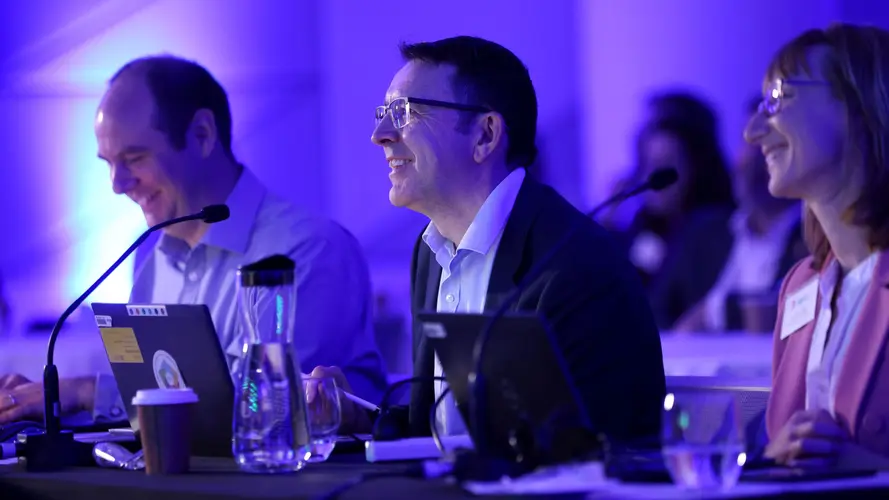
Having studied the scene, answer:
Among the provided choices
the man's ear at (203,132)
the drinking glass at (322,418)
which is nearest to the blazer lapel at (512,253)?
the drinking glass at (322,418)

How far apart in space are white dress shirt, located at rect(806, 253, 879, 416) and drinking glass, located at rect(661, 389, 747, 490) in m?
0.78

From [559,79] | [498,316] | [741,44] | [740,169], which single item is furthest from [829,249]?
[559,79]

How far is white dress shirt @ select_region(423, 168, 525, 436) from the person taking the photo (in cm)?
238

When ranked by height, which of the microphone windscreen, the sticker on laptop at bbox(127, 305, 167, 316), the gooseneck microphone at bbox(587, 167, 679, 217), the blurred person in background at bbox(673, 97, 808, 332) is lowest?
the blurred person in background at bbox(673, 97, 808, 332)

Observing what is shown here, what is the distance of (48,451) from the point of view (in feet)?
6.28

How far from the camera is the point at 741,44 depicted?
7219 mm

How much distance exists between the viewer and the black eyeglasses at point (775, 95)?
7.41 ft

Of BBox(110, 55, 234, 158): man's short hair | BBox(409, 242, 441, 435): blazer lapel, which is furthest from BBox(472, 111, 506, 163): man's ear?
BBox(110, 55, 234, 158): man's short hair

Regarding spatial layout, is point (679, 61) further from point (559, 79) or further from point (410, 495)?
point (410, 495)

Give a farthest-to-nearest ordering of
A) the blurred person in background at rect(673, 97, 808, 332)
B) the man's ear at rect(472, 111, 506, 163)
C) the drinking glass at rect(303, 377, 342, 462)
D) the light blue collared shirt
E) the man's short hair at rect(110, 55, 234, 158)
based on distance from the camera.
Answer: the blurred person in background at rect(673, 97, 808, 332)
the man's short hair at rect(110, 55, 234, 158)
the light blue collared shirt
the man's ear at rect(472, 111, 506, 163)
the drinking glass at rect(303, 377, 342, 462)

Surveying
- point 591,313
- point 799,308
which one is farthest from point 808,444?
point 799,308

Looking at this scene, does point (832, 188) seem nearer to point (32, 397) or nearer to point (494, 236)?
point (494, 236)

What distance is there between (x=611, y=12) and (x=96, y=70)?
3233 mm

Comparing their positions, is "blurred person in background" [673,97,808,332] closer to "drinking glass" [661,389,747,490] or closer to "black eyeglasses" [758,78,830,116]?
"black eyeglasses" [758,78,830,116]
